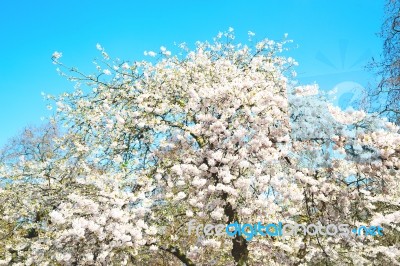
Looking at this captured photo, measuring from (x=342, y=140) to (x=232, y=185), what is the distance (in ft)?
8.48

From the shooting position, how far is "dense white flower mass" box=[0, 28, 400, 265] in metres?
7.22

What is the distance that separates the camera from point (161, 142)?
9.16 metres

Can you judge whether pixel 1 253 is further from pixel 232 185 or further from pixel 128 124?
pixel 232 185

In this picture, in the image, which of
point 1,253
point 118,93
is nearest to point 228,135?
point 118,93

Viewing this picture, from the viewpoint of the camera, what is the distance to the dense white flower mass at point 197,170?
7.22 m

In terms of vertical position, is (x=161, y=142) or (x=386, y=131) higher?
(x=161, y=142)

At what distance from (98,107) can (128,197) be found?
3.95 meters

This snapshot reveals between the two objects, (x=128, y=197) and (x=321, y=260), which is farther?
(x=321, y=260)

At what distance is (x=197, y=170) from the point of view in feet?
26.8

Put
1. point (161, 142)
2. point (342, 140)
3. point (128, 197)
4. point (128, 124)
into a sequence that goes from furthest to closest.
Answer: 1. point (128, 124)
2. point (161, 142)
3. point (128, 197)
4. point (342, 140)

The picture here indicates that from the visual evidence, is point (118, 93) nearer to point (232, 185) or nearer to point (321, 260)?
point (232, 185)

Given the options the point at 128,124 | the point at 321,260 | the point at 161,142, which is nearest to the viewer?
the point at 161,142

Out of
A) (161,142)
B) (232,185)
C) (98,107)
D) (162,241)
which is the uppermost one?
(98,107)

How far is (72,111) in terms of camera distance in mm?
11102
